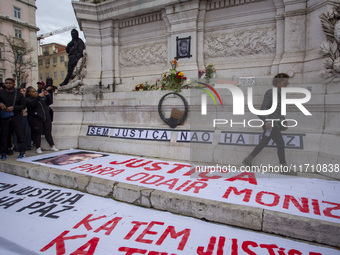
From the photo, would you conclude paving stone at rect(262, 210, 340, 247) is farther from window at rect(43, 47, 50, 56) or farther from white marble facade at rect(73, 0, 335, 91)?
window at rect(43, 47, 50, 56)

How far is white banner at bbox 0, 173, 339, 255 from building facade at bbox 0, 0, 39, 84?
28.0m

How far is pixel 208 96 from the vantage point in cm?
520

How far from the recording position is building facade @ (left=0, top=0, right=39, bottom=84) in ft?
86.1

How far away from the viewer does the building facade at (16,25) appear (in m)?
26.2

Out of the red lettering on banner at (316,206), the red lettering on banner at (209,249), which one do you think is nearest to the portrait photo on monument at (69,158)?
the red lettering on banner at (209,249)

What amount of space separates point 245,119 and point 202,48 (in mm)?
2823

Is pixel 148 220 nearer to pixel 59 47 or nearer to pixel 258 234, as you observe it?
pixel 258 234

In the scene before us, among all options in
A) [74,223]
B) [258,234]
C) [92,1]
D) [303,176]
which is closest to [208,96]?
[303,176]

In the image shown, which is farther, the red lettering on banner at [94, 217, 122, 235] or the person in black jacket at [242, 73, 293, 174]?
the person in black jacket at [242, 73, 293, 174]

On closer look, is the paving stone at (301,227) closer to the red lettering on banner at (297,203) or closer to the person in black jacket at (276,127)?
the red lettering on banner at (297,203)

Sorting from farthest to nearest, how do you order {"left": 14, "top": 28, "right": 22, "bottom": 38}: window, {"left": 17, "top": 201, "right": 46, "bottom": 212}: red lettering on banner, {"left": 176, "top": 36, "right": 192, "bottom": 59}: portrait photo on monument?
{"left": 14, "top": 28, "right": 22, "bottom": 38}: window < {"left": 176, "top": 36, "right": 192, "bottom": 59}: portrait photo on monument < {"left": 17, "top": 201, "right": 46, "bottom": 212}: red lettering on banner

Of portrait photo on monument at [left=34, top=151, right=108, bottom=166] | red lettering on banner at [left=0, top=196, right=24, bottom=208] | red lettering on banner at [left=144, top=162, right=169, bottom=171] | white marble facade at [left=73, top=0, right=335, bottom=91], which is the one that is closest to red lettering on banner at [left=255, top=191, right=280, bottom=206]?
red lettering on banner at [left=144, top=162, right=169, bottom=171]

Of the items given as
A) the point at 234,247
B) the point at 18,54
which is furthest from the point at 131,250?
the point at 18,54

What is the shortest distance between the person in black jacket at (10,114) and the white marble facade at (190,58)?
3.72ft
